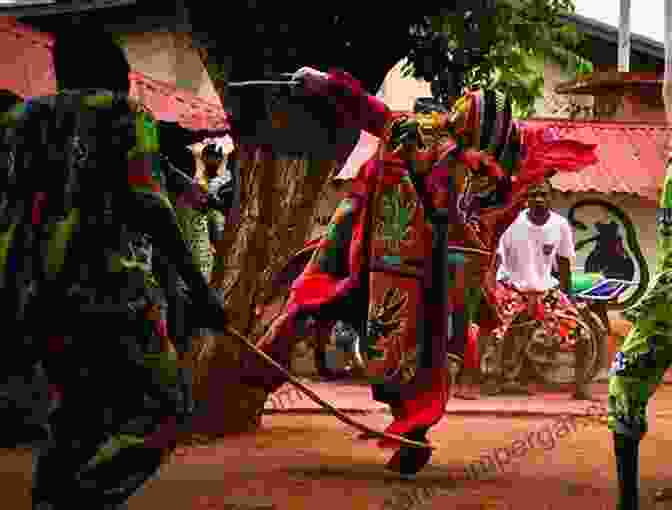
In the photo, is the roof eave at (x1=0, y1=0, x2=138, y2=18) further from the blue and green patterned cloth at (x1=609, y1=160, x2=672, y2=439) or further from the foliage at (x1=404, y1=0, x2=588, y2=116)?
the blue and green patterned cloth at (x1=609, y1=160, x2=672, y2=439)

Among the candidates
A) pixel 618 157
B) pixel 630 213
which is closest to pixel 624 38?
pixel 618 157

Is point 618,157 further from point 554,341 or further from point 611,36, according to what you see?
point 611,36

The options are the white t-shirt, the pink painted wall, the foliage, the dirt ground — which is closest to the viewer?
the dirt ground

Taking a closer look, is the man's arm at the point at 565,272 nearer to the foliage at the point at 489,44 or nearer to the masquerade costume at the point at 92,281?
the foliage at the point at 489,44

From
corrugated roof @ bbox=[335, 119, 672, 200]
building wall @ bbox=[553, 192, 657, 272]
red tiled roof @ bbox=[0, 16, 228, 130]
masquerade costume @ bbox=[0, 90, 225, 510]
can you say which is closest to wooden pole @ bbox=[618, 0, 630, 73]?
corrugated roof @ bbox=[335, 119, 672, 200]

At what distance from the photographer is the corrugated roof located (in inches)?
671

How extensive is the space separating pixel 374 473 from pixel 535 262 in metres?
5.75

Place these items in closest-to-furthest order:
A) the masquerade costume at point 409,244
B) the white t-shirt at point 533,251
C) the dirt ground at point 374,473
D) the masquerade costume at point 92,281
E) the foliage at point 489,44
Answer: the masquerade costume at point 92,281 → the dirt ground at point 374,473 → the masquerade costume at point 409,244 → the foliage at point 489,44 → the white t-shirt at point 533,251

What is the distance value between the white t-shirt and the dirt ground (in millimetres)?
2925

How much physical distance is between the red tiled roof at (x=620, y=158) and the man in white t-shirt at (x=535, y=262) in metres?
4.12

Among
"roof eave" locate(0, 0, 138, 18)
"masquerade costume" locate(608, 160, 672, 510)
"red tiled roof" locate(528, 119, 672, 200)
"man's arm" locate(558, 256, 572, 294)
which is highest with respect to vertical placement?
"roof eave" locate(0, 0, 138, 18)

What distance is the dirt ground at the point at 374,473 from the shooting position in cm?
636

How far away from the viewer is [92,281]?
4383 mm

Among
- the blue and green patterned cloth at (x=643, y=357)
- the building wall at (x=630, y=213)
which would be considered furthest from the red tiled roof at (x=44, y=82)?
the blue and green patterned cloth at (x=643, y=357)
